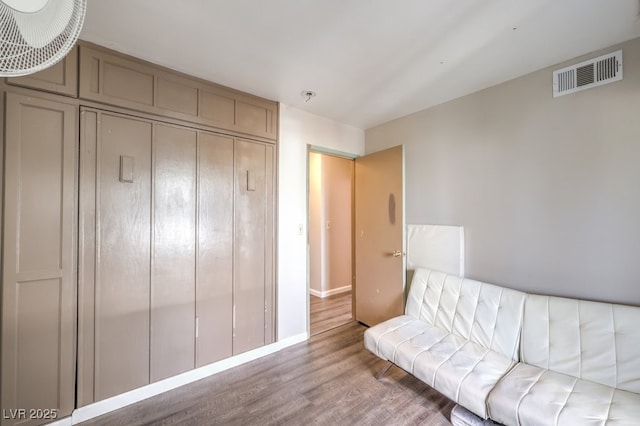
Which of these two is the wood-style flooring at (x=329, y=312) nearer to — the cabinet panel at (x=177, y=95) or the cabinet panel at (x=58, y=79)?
the cabinet panel at (x=177, y=95)

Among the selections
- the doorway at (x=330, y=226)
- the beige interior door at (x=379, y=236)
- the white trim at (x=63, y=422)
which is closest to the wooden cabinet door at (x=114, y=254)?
the white trim at (x=63, y=422)

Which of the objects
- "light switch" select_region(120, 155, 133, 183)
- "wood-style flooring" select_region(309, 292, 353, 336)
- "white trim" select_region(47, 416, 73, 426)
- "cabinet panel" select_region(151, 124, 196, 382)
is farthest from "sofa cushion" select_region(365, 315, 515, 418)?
"light switch" select_region(120, 155, 133, 183)

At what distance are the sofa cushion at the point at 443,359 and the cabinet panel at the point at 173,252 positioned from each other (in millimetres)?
1509

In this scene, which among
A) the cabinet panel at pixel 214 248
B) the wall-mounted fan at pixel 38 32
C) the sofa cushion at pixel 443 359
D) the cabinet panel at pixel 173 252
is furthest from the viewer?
the cabinet panel at pixel 214 248

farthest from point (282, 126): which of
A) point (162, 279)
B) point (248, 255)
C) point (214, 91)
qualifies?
point (162, 279)

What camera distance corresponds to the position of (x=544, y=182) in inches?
75.0

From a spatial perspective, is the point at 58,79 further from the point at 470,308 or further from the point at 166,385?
the point at 470,308

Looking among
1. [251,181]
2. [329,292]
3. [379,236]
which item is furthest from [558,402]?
[329,292]

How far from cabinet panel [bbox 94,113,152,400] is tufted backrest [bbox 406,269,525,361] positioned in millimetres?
2246

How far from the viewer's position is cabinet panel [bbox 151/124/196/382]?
1.93 meters

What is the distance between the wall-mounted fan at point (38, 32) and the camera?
0.89m

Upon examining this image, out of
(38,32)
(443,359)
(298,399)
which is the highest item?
(38,32)

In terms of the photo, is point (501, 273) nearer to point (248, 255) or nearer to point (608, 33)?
point (608, 33)

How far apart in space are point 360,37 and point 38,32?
60.4 inches
